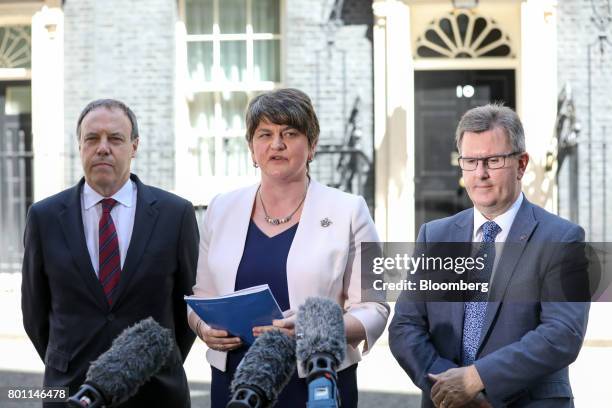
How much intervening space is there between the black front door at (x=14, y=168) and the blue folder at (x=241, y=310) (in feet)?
33.8

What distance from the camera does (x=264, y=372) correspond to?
221 centimetres

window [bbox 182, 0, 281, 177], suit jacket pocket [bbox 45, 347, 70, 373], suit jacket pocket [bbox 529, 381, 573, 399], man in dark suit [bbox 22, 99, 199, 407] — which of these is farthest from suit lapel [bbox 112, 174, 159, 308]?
window [bbox 182, 0, 281, 177]

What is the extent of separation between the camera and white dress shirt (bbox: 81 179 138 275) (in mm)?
3553

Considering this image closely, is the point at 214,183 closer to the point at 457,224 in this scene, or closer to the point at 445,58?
the point at 445,58

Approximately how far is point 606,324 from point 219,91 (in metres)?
6.09

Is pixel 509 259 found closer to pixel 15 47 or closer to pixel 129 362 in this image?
pixel 129 362

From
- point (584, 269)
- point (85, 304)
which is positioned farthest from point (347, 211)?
point (85, 304)

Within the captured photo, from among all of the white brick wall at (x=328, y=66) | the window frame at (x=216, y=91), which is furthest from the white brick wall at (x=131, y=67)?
the white brick wall at (x=328, y=66)

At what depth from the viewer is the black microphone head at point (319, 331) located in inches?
86.1

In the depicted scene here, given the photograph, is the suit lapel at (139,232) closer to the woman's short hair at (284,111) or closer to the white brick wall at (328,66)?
the woman's short hair at (284,111)

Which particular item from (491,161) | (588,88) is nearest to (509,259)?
(491,161)

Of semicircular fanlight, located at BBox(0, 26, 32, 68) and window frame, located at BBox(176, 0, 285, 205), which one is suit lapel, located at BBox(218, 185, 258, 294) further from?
semicircular fanlight, located at BBox(0, 26, 32, 68)

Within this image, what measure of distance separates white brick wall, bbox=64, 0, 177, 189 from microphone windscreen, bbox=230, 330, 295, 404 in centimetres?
1025

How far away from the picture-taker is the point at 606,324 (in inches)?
383
